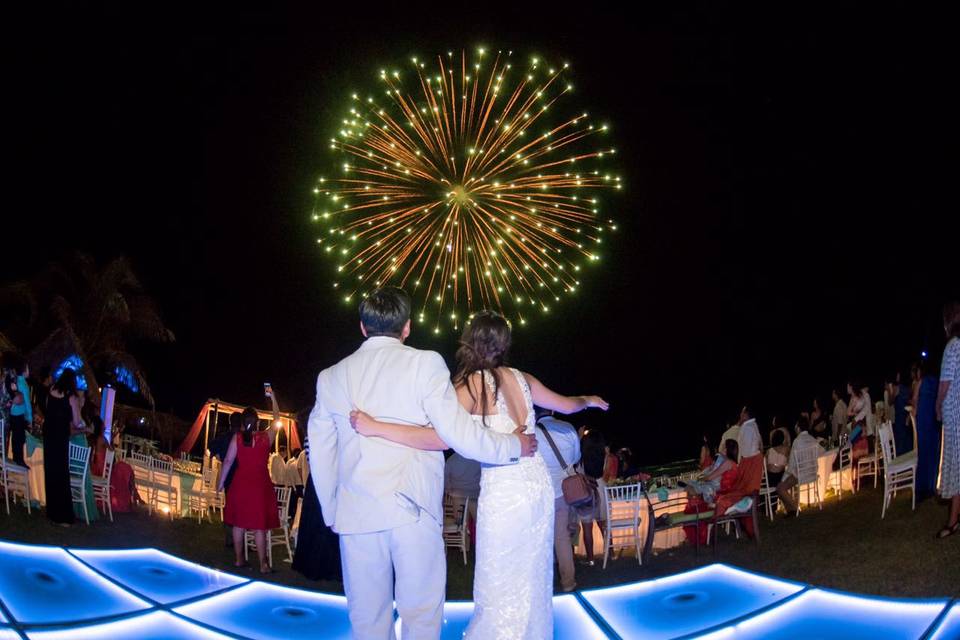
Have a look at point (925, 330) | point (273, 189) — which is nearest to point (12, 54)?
point (273, 189)

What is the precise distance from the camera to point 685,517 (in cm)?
824

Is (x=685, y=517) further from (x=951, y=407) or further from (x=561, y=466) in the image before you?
(x=951, y=407)

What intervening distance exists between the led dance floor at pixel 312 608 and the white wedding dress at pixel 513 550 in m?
0.60

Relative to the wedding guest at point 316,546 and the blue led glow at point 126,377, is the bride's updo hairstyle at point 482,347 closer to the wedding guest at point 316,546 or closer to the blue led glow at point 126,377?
the wedding guest at point 316,546

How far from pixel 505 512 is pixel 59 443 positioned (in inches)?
226

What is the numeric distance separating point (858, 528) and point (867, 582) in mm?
2299

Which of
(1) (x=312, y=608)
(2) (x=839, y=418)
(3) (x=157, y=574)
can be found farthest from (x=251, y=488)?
(2) (x=839, y=418)

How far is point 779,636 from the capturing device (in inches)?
163

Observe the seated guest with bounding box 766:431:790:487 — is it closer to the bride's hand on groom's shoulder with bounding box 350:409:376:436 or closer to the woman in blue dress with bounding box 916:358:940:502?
the woman in blue dress with bounding box 916:358:940:502

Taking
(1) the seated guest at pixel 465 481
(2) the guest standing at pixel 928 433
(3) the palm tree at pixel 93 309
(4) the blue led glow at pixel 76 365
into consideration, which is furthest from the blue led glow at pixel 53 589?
(3) the palm tree at pixel 93 309

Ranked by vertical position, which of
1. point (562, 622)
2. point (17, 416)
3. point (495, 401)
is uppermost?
point (17, 416)

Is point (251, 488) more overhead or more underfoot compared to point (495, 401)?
more overhead

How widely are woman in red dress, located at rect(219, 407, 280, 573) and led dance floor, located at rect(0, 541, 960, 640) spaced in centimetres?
166

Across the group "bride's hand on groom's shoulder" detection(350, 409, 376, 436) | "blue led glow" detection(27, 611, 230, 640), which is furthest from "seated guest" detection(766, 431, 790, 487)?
"bride's hand on groom's shoulder" detection(350, 409, 376, 436)
